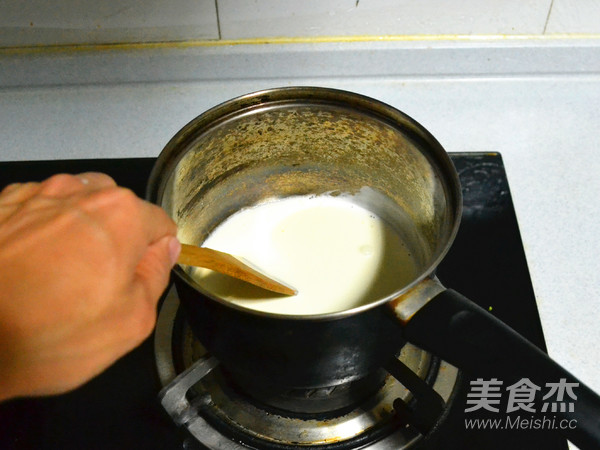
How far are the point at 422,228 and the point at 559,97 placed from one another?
0.38 metres

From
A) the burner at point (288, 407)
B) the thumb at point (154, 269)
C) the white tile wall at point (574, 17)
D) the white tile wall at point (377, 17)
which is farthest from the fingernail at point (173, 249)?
the white tile wall at point (574, 17)

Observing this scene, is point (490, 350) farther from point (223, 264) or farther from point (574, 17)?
point (574, 17)

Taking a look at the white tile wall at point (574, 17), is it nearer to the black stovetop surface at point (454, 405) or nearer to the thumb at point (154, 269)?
the black stovetop surface at point (454, 405)

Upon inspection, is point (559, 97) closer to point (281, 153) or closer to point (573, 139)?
point (573, 139)

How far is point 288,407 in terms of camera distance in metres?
0.58

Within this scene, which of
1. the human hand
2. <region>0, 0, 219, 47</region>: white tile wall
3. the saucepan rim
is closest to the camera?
the human hand

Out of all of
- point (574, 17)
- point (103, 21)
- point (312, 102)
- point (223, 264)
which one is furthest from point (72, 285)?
point (574, 17)

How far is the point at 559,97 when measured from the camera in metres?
0.89

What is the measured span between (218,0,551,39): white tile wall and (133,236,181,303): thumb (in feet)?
1.61

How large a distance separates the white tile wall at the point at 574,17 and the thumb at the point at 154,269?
68cm

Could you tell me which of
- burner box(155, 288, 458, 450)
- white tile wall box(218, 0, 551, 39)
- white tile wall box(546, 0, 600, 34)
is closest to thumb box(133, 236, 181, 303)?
burner box(155, 288, 458, 450)

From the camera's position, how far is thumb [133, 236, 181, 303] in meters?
0.40

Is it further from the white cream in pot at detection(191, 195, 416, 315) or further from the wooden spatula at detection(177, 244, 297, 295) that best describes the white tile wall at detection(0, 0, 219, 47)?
the wooden spatula at detection(177, 244, 297, 295)

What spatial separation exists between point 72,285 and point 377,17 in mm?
627
